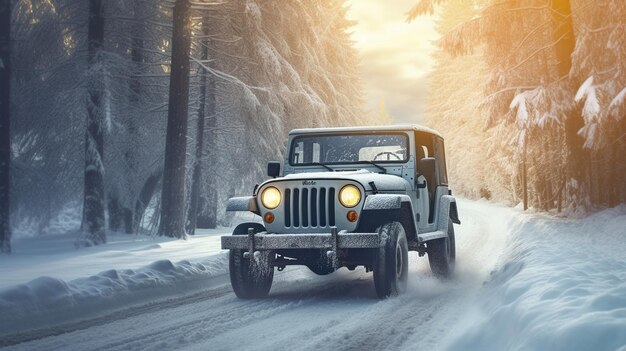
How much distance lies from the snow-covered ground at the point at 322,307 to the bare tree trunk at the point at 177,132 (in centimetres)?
399

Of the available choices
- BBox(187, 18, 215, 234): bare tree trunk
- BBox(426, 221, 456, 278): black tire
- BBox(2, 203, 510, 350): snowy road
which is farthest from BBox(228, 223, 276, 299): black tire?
BBox(187, 18, 215, 234): bare tree trunk

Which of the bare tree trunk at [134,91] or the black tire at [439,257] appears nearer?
the black tire at [439,257]

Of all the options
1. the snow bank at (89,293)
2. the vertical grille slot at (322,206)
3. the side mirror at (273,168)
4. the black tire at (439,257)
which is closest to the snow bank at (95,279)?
the snow bank at (89,293)

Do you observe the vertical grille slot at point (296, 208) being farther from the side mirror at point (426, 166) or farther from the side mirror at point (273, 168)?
the side mirror at point (426, 166)

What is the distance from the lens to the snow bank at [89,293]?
20.0ft

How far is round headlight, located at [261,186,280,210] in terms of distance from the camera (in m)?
7.44

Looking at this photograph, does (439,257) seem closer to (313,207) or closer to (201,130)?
(313,207)

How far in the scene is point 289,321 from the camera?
6156 mm

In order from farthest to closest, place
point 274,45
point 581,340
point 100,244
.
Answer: point 274,45
point 100,244
point 581,340

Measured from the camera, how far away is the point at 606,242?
11133 mm

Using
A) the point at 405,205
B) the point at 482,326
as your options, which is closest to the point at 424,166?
the point at 405,205

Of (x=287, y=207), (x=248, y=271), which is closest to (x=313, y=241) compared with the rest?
(x=287, y=207)

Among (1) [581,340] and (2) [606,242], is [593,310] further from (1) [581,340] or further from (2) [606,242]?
(2) [606,242]

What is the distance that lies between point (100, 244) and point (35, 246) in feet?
8.08
